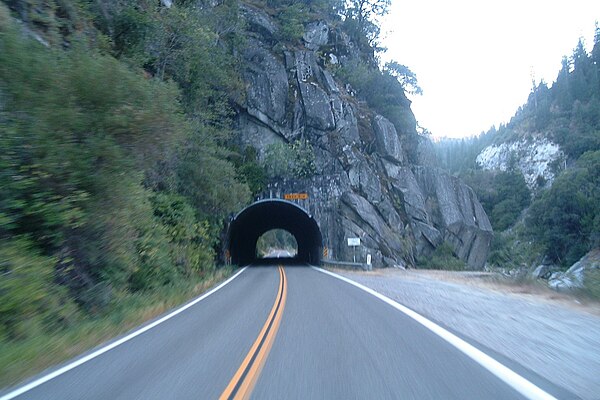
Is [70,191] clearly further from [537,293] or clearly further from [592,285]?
[537,293]

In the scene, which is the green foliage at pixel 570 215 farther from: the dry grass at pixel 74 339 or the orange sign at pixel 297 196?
the dry grass at pixel 74 339

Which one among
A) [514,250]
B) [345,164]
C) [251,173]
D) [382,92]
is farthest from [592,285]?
[514,250]

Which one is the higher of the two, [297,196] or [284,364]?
[297,196]

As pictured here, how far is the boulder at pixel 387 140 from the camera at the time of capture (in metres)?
49.7

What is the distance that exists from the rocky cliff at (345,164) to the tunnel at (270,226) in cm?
188

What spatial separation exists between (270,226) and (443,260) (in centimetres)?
1935

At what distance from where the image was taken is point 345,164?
44875mm

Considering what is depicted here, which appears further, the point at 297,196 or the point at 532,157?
the point at 532,157

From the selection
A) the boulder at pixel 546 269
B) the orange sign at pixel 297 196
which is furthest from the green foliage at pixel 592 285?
the orange sign at pixel 297 196

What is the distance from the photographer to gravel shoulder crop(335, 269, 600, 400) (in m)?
7.26

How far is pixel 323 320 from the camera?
12000 millimetres

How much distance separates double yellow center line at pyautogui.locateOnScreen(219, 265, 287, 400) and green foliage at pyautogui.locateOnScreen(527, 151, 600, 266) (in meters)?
38.7

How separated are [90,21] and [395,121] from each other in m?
37.2

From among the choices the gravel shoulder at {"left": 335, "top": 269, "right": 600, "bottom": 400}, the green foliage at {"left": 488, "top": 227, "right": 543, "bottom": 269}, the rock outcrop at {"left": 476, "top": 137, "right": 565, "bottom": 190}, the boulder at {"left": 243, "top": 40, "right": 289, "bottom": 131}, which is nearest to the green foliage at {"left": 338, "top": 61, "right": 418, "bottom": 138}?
the boulder at {"left": 243, "top": 40, "right": 289, "bottom": 131}
